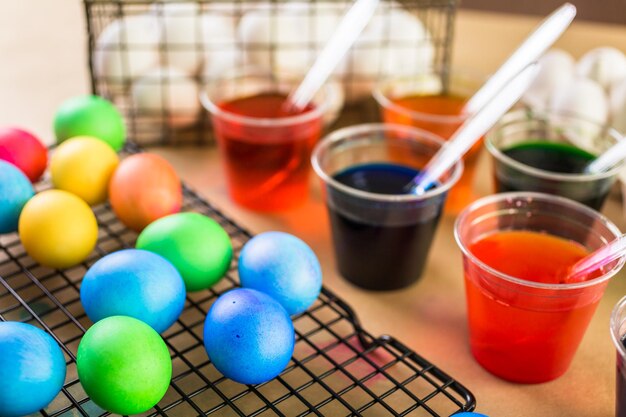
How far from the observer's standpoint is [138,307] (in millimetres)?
661

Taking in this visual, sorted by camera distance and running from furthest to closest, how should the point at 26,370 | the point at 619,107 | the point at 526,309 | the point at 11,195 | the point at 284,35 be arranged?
the point at 284,35, the point at 619,107, the point at 11,195, the point at 526,309, the point at 26,370

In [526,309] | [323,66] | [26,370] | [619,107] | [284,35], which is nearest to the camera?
[26,370]

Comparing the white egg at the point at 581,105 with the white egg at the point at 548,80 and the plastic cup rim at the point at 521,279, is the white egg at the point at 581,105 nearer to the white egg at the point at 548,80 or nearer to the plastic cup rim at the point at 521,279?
the white egg at the point at 548,80

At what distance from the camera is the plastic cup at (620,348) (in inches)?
23.6

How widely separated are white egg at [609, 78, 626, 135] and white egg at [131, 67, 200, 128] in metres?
0.60

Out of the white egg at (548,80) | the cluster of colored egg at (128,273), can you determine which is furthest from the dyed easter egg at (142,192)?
the white egg at (548,80)

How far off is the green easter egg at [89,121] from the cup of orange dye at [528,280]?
0.46m

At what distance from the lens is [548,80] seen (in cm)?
108

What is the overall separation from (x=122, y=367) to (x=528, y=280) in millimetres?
389

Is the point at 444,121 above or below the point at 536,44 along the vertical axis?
below

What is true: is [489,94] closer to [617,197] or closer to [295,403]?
[617,197]

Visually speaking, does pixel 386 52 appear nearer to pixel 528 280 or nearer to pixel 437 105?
pixel 437 105

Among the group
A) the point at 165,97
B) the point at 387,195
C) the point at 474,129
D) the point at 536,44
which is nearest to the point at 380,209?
the point at 387,195

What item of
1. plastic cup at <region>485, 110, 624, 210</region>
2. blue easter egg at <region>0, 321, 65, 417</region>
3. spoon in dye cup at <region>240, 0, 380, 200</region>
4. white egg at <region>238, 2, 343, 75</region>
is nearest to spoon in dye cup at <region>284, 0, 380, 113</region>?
spoon in dye cup at <region>240, 0, 380, 200</region>
